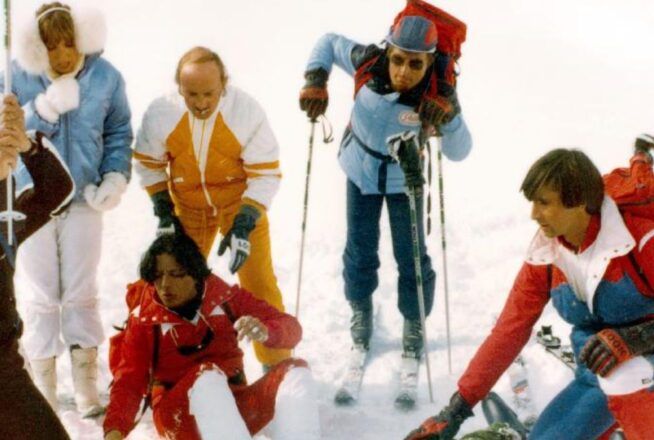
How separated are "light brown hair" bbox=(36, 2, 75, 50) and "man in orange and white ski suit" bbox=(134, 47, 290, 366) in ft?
1.84

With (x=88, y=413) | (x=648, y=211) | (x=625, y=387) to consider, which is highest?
(x=648, y=211)

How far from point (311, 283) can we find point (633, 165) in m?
3.24

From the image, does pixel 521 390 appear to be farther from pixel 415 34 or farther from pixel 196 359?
pixel 415 34

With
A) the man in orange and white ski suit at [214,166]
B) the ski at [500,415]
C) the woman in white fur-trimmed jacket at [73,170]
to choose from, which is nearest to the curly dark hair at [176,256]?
the man in orange and white ski suit at [214,166]

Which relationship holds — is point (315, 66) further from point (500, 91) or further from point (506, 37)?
point (506, 37)

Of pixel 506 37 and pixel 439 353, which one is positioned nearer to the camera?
pixel 439 353

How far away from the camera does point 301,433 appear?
11.2 ft

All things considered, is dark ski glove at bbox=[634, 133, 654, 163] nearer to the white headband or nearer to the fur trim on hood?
the fur trim on hood

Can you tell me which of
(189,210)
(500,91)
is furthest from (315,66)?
(500,91)

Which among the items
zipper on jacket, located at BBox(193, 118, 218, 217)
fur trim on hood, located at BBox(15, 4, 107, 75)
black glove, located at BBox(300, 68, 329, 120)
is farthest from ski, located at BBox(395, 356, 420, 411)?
fur trim on hood, located at BBox(15, 4, 107, 75)

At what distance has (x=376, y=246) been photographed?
4773mm

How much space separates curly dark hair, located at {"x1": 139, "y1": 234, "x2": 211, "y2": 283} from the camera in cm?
356

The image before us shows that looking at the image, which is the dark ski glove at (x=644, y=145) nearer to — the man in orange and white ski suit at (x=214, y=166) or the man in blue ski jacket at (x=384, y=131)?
the man in blue ski jacket at (x=384, y=131)

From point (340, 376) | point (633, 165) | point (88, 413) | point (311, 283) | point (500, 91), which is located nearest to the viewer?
point (633, 165)
